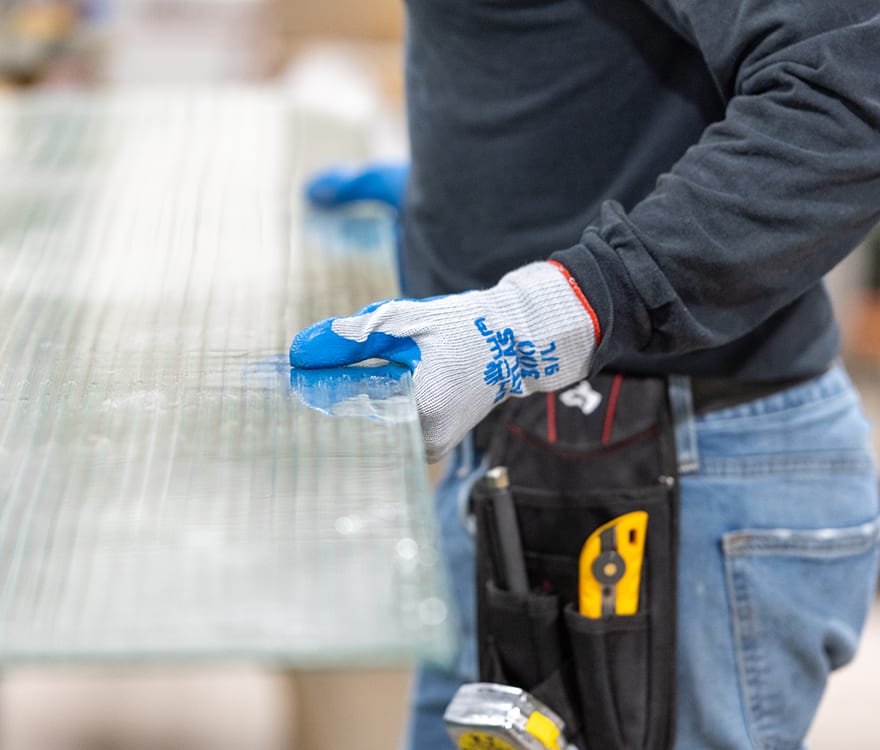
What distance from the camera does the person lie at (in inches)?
32.3

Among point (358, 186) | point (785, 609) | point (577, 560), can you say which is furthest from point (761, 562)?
point (358, 186)

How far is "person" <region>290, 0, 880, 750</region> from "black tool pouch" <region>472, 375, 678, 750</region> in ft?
0.13

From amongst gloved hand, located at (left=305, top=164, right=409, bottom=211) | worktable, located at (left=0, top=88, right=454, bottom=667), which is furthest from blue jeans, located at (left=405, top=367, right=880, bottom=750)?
gloved hand, located at (left=305, top=164, right=409, bottom=211)

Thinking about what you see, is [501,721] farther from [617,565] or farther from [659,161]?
[659,161]

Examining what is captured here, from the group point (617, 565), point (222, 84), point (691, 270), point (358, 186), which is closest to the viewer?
point (691, 270)

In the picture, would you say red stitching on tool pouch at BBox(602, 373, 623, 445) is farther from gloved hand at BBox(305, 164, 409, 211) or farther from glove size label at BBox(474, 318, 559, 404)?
gloved hand at BBox(305, 164, 409, 211)

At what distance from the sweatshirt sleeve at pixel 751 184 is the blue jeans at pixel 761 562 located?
0.65 ft

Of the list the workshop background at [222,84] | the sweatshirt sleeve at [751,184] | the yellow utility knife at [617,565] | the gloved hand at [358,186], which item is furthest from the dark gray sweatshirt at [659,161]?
the workshop background at [222,84]

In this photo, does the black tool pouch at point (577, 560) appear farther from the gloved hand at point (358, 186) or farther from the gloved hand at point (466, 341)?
the gloved hand at point (358, 186)

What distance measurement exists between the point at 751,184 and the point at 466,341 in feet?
0.78

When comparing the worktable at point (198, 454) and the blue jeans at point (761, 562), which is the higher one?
the worktable at point (198, 454)

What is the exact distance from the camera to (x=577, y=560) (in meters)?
1.01

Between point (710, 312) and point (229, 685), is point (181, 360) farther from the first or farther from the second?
point (229, 685)

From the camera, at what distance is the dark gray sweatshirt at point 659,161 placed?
81cm
